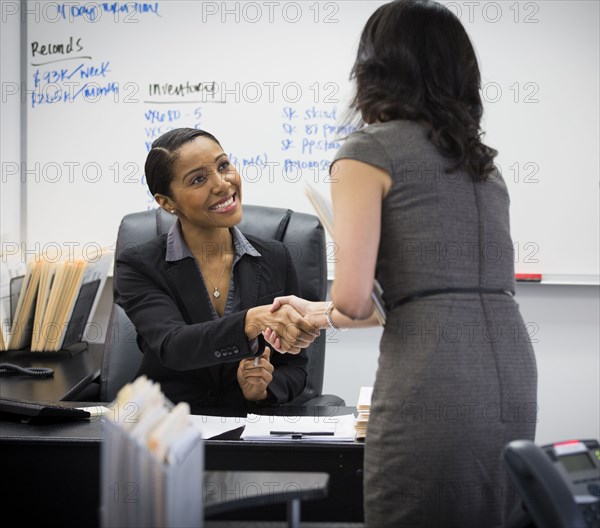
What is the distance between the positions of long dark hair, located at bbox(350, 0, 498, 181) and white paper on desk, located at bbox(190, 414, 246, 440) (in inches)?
29.2

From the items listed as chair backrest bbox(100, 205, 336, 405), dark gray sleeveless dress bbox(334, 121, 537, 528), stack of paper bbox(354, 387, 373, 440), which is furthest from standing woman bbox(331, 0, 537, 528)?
chair backrest bbox(100, 205, 336, 405)

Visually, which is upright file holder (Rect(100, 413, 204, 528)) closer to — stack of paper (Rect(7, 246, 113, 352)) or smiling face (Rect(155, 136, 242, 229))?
smiling face (Rect(155, 136, 242, 229))

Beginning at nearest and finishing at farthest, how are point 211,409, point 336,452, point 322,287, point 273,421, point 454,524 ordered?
point 454,524 < point 336,452 < point 273,421 < point 211,409 < point 322,287

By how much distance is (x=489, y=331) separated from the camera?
4.43 ft

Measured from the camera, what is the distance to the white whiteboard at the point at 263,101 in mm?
3172

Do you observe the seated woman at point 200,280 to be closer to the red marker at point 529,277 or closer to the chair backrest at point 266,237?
the chair backrest at point 266,237

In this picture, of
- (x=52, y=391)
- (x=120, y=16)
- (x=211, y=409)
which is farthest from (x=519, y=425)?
(x=120, y=16)

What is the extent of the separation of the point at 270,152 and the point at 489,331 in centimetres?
203

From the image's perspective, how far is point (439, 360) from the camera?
4.36 feet

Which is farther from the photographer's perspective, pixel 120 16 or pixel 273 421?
pixel 120 16

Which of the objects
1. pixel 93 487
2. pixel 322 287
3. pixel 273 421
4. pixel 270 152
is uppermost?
pixel 270 152

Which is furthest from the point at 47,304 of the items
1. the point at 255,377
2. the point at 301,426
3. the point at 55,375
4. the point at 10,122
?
the point at 301,426

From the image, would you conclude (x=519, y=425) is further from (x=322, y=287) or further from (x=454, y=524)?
(x=322, y=287)

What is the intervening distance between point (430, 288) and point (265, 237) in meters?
1.15
